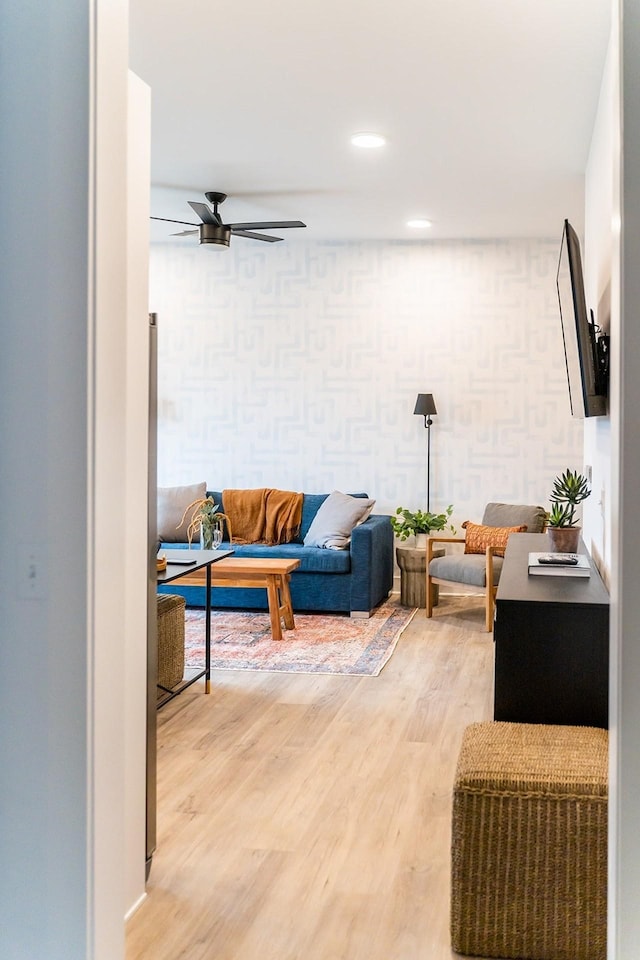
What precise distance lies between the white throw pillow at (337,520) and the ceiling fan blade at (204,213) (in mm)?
2269

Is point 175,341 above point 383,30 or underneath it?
underneath

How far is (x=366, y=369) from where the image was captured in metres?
7.60

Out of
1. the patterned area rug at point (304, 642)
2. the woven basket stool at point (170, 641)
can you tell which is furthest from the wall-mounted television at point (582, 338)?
the patterned area rug at point (304, 642)

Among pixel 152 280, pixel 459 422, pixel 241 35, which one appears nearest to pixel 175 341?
pixel 152 280

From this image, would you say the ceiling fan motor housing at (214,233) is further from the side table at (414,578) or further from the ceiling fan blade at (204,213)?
the side table at (414,578)

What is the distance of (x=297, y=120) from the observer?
4504 millimetres

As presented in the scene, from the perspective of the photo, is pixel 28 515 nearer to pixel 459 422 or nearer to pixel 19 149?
pixel 19 149

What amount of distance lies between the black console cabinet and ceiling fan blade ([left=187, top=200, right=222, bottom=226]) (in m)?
3.24

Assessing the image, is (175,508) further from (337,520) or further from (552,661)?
(552,661)

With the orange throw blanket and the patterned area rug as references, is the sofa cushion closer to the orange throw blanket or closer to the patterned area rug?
the orange throw blanket

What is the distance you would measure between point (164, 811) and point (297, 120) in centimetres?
314

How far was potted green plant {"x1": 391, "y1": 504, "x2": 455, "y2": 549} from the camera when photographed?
7191 millimetres

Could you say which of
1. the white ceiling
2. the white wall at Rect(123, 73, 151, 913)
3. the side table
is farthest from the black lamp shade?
the white wall at Rect(123, 73, 151, 913)

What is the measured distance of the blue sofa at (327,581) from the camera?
660cm
